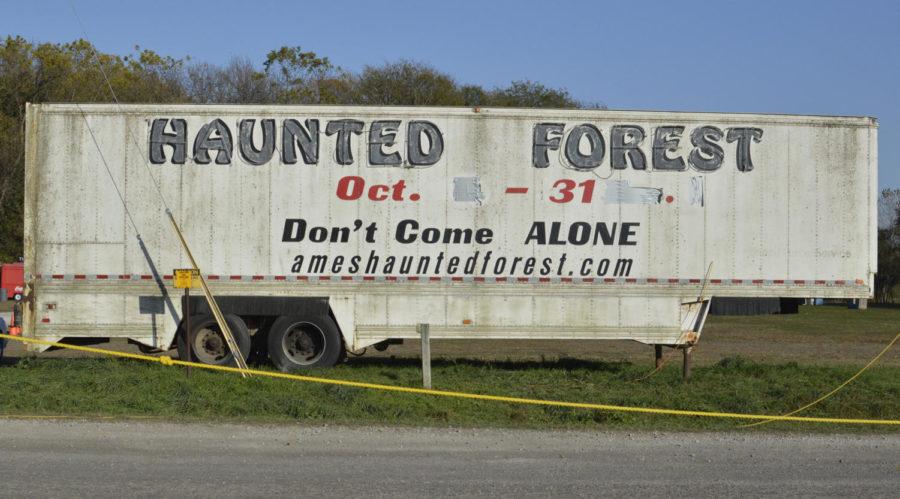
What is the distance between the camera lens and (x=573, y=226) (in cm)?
1642

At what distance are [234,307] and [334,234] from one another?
6.44 feet

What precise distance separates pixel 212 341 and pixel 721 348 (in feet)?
39.5

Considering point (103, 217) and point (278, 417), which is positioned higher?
point (103, 217)

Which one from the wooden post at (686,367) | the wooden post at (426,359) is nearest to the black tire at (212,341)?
the wooden post at (426,359)

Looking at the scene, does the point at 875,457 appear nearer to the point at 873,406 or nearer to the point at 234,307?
the point at 873,406

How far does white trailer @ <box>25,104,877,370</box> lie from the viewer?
16.3m

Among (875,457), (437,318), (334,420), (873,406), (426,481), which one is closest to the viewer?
(426,481)

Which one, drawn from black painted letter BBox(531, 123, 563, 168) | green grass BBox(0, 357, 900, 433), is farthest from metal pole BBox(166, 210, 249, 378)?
black painted letter BBox(531, 123, 563, 168)

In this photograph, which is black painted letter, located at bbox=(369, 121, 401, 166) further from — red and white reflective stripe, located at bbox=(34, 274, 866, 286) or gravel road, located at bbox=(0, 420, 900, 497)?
gravel road, located at bbox=(0, 420, 900, 497)

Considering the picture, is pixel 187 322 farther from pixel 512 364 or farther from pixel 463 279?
pixel 512 364

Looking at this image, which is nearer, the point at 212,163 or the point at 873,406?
the point at 873,406

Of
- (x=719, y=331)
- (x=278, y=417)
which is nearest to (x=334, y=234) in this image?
(x=278, y=417)

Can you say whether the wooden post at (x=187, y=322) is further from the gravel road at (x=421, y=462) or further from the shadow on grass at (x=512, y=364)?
the gravel road at (x=421, y=462)

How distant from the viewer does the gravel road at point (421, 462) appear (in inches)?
334
